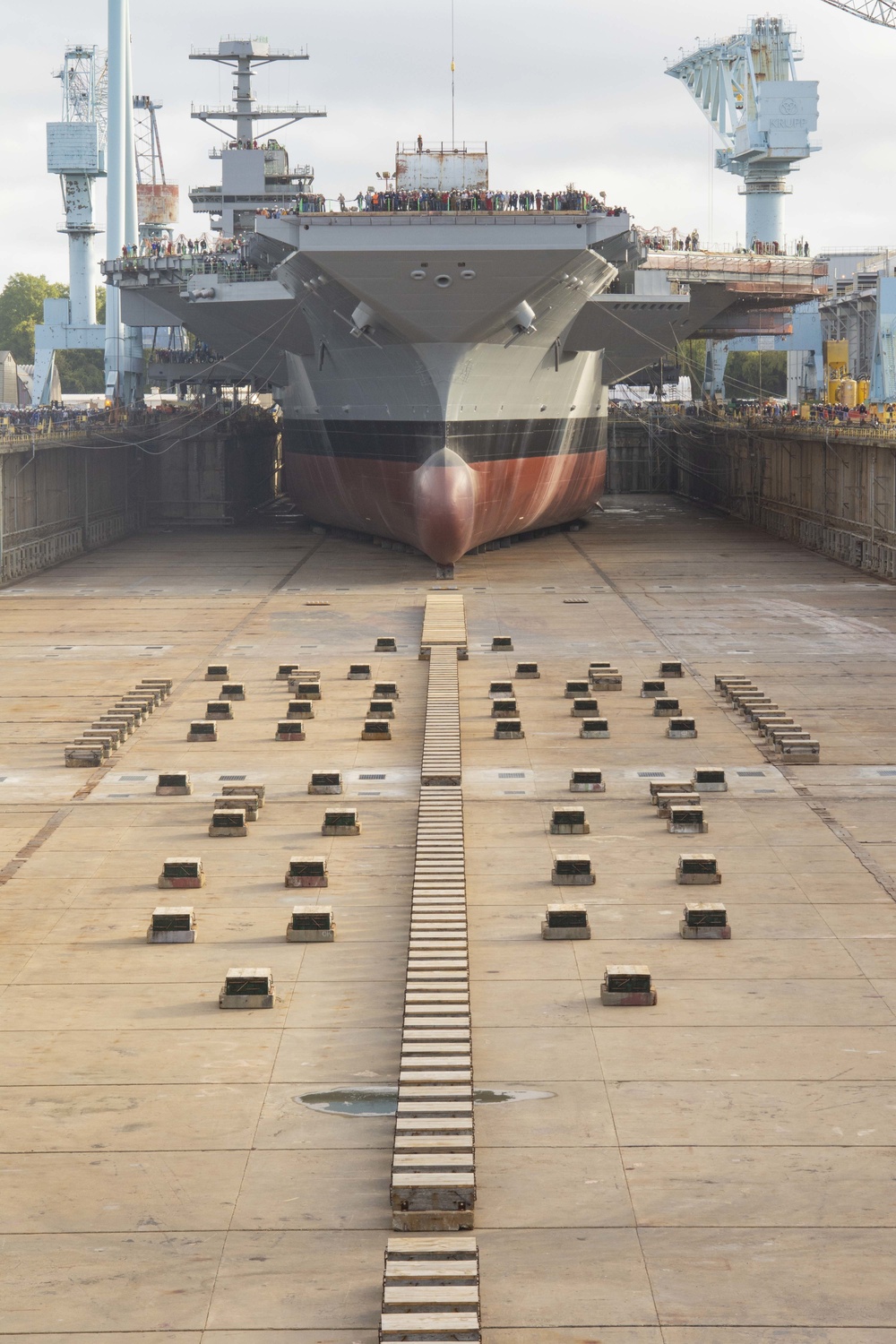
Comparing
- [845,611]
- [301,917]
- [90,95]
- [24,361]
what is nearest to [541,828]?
[301,917]

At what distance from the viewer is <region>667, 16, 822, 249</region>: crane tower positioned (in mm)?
105750

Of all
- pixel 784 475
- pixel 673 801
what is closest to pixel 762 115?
pixel 784 475

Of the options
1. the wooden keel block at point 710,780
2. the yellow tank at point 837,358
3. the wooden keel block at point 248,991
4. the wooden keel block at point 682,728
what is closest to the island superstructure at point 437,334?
the wooden keel block at point 682,728

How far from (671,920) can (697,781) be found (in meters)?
5.98

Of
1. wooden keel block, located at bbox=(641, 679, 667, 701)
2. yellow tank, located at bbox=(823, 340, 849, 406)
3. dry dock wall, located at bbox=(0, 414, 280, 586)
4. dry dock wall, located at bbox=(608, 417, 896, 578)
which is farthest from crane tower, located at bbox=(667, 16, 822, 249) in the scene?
wooden keel block, located at bbox=(641, 679, 667, 701)

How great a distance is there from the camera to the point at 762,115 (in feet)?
346

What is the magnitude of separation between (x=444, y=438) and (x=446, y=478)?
1055 millimetres

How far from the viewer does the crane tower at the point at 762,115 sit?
105750 millimetres

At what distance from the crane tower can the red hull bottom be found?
59.0 m

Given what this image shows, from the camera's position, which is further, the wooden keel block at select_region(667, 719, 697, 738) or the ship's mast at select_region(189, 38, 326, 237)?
the ship's mast at select_region(189, 38, 326, 237)

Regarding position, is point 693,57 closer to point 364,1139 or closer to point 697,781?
point 697,781

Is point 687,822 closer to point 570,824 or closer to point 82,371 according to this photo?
point 570,824

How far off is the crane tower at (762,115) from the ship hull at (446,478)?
59.5 metres

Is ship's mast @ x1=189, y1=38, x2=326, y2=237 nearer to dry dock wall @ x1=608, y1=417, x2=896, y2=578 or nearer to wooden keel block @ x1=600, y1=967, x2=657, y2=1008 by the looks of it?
dry dock wall @ x1=608, y1=417, x2=896, y2=578
